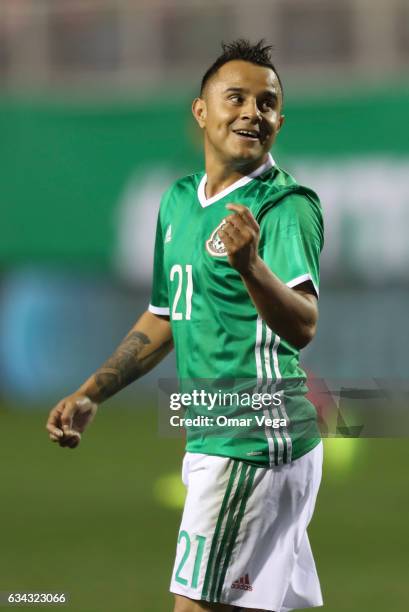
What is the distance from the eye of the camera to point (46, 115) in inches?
699

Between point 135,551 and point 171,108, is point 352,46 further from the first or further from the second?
point 135,551

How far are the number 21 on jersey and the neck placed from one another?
0.24m

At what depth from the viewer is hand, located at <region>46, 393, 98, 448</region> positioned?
13.3 feet

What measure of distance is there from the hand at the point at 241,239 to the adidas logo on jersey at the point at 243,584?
944 mm

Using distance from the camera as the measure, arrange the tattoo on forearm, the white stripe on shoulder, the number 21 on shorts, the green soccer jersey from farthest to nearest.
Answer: the white stripe on shoulder, the tattoo on forearm, the number 21 on shorts, the green soccer jersey

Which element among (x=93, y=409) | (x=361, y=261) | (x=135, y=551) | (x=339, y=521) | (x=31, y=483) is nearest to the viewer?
(x=93, y=409)

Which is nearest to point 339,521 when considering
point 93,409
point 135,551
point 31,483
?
point 135,551

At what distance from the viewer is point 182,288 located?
400 centimetres

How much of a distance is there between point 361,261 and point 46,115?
4442 mm

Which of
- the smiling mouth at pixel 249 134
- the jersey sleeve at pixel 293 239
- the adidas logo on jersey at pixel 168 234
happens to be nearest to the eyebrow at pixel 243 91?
the smiling mouth at pixel 249 134

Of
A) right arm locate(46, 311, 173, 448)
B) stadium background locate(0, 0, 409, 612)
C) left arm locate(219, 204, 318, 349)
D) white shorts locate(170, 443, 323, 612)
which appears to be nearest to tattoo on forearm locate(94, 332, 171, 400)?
right arm locate(46, 311, 173, 448)

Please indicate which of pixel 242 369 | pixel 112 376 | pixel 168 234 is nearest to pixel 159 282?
pixel 168 234

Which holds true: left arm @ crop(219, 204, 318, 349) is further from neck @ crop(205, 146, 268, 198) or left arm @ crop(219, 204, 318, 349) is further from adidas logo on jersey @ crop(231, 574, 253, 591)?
adidas logo on jersey @ crop(231, 574, 253, 591)

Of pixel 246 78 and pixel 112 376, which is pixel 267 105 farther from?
pixel 112 376
